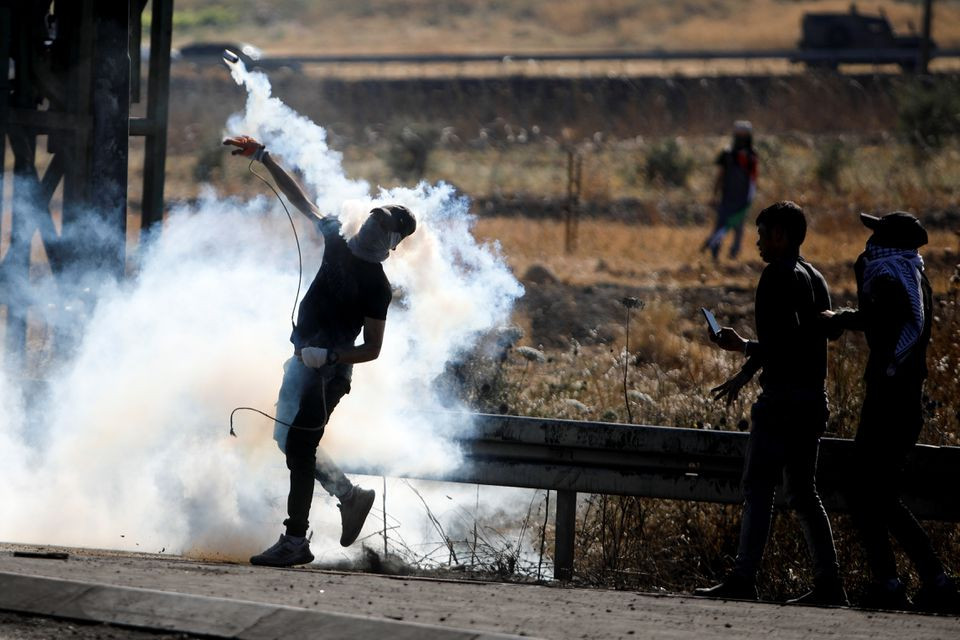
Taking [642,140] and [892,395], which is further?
[642,140]

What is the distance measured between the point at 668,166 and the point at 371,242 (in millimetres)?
23902

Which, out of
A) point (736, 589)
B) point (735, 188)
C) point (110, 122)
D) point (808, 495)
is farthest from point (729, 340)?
point (735, 188)

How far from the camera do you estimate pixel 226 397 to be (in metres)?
8.48

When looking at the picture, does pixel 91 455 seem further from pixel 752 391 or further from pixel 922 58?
pixel 922 58

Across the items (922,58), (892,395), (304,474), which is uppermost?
(922,58)

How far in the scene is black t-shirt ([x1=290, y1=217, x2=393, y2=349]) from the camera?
7.25 metres

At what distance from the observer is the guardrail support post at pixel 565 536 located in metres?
7.40

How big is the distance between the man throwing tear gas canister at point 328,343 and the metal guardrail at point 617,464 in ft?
2.61

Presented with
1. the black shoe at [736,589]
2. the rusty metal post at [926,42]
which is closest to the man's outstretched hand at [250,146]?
the black shoe at [736,589]

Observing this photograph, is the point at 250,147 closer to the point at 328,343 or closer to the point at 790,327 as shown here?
the point at 328,343

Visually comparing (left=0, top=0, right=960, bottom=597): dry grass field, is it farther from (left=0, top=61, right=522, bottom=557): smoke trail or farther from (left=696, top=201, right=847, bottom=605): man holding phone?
(left=0, top=61, right=522, bottom=557): smoke trail

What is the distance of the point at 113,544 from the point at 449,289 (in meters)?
2.36

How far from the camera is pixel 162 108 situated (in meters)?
10.1

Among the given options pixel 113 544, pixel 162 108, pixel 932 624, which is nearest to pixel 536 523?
pixel 113 544
